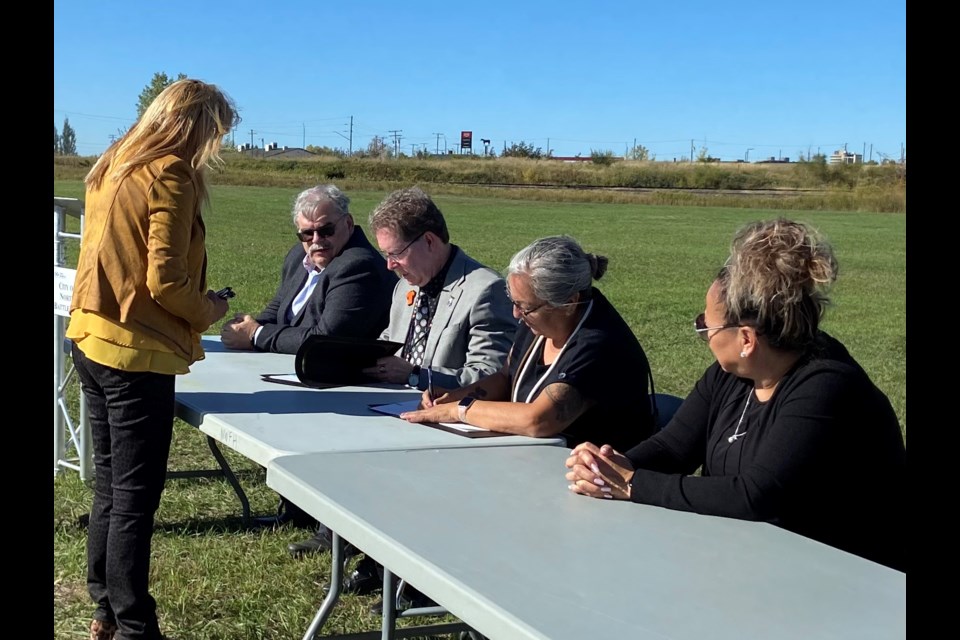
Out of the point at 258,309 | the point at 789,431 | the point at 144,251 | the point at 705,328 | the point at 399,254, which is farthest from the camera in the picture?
the point at 258,309

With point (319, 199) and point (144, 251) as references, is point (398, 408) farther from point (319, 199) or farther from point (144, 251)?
point (319, 199)

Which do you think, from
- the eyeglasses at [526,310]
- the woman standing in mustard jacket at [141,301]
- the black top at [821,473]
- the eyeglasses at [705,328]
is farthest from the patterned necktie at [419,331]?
the black top at [821,473]

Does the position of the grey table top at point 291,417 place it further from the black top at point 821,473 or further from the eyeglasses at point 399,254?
the black top at point 821,473

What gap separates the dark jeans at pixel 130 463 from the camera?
9.49 feet

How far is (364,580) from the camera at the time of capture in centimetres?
369

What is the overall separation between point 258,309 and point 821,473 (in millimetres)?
9270

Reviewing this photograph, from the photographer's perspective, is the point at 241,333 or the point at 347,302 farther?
the point at 241,333

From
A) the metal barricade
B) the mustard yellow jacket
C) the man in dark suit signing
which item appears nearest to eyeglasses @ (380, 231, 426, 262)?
the man in dark suit signing

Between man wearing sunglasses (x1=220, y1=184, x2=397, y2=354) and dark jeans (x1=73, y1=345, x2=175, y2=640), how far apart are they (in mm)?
1324

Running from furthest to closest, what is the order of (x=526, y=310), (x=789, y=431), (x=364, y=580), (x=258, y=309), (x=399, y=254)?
(x=258, y=309), (x=399, y=254), (x=364, y=580), (x=526, y=310), (x=789, y=431)

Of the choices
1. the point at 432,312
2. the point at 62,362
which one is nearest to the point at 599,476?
the point at 432,312

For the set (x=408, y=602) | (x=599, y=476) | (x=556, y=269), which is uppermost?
(x=556, y=269)

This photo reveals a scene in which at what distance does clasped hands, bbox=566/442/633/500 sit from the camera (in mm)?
2285
